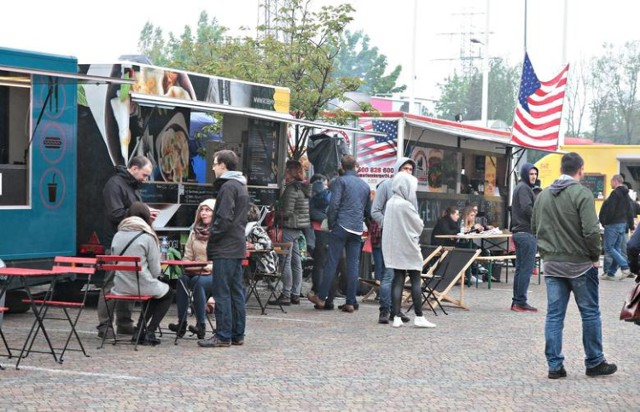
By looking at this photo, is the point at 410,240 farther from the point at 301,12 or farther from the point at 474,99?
the point at 474,99

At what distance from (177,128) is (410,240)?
364 centimetres

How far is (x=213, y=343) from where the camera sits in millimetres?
10727

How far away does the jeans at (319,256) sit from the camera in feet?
49.5

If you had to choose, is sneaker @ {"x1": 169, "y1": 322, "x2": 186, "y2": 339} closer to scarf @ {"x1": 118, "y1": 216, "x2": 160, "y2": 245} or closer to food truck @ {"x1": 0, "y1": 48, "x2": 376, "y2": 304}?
scarf @ {"x1": 118, "y1": 216, "x2": 160, "y2": 245}

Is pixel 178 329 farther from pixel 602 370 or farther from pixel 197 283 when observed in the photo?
pixel 602 370

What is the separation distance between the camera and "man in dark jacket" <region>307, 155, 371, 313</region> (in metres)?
14.1

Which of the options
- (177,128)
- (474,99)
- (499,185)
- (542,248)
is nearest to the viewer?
(542,248)

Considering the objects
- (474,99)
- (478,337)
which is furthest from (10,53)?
(474,99)

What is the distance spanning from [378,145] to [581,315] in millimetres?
9778

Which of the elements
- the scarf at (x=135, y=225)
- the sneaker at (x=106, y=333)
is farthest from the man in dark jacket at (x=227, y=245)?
the sneaker at (x=106, y=333)

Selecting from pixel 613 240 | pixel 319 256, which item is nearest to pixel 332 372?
pixel 319 256

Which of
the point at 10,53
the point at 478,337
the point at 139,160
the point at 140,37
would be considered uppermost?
the point at 140,37

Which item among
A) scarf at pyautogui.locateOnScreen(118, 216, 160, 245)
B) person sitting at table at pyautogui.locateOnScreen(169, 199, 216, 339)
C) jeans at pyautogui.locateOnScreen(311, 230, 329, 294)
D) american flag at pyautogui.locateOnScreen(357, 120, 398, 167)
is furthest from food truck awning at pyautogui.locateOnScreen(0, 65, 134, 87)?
american flag at pyautogui.locateOnScreen(357, 120, 398, 167)

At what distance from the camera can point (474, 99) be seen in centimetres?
11650
